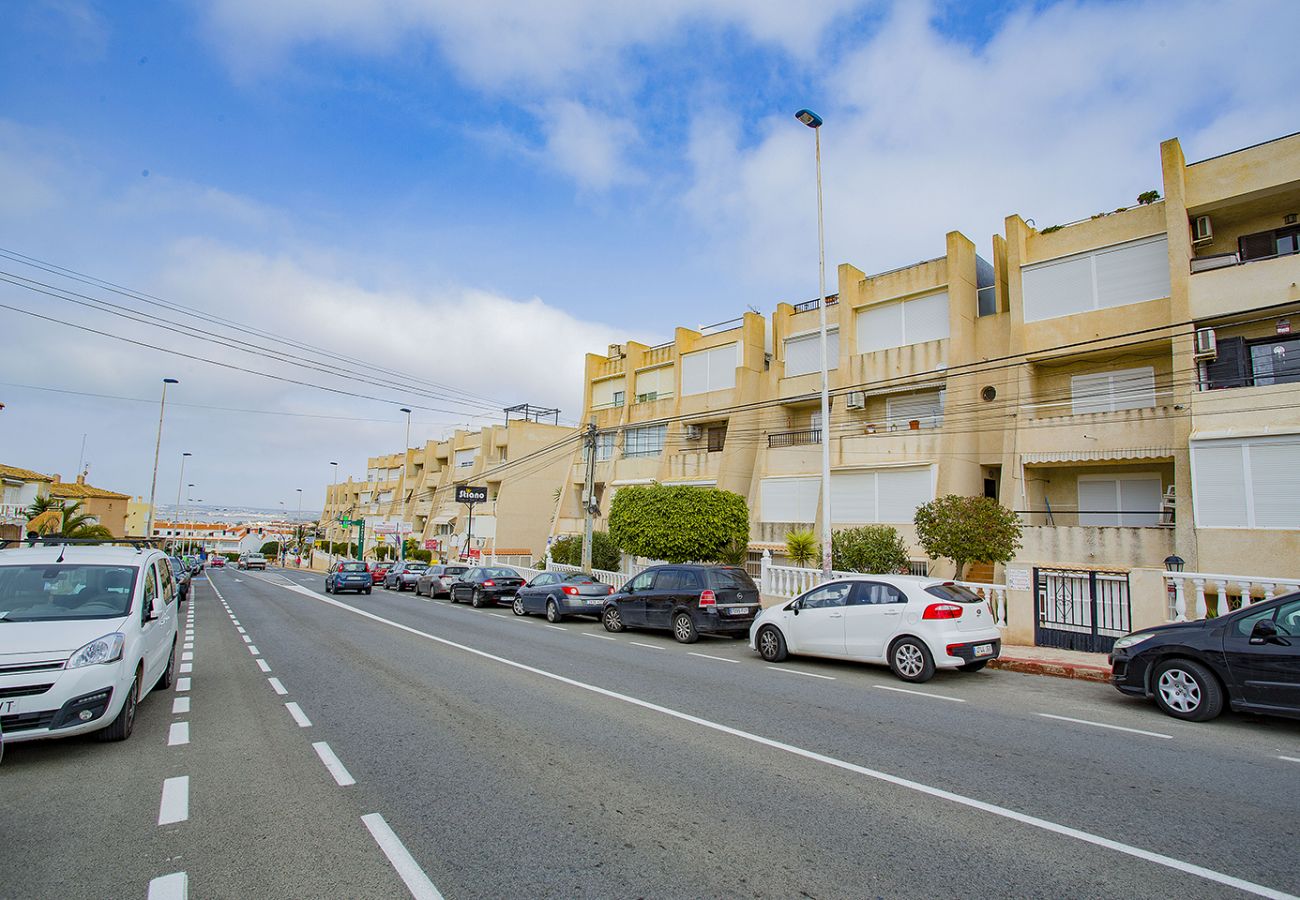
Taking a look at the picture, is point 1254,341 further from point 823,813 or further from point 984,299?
point 823,813

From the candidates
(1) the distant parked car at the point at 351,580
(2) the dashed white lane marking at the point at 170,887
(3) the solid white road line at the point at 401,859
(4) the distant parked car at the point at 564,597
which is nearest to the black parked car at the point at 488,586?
(4) the distant parked car at the point at 564,597

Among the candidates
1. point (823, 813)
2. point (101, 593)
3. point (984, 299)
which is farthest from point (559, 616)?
point (984, 299)

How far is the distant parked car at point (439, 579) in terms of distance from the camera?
1088 inches

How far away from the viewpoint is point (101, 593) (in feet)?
22.5

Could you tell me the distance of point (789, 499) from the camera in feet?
88.9

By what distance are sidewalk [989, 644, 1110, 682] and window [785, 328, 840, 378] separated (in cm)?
1741

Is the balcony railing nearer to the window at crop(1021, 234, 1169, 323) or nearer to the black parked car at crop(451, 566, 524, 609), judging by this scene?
the window at crop(1021, 234, 1169, 323)

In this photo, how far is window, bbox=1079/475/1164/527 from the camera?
1961cm

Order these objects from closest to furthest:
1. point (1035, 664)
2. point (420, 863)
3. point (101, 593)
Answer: point (420, 863) → point (101, 593) → point (1035, 664)

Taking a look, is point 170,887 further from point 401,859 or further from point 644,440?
point 644,440

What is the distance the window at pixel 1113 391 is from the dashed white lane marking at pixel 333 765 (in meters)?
20.9

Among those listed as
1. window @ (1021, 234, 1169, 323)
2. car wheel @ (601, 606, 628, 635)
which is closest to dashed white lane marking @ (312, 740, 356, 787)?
car wheel @ (601, 606, 628, 635)

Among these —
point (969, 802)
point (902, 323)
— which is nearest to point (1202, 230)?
point (902, 323)

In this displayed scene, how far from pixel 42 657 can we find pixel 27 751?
1.19 meters
